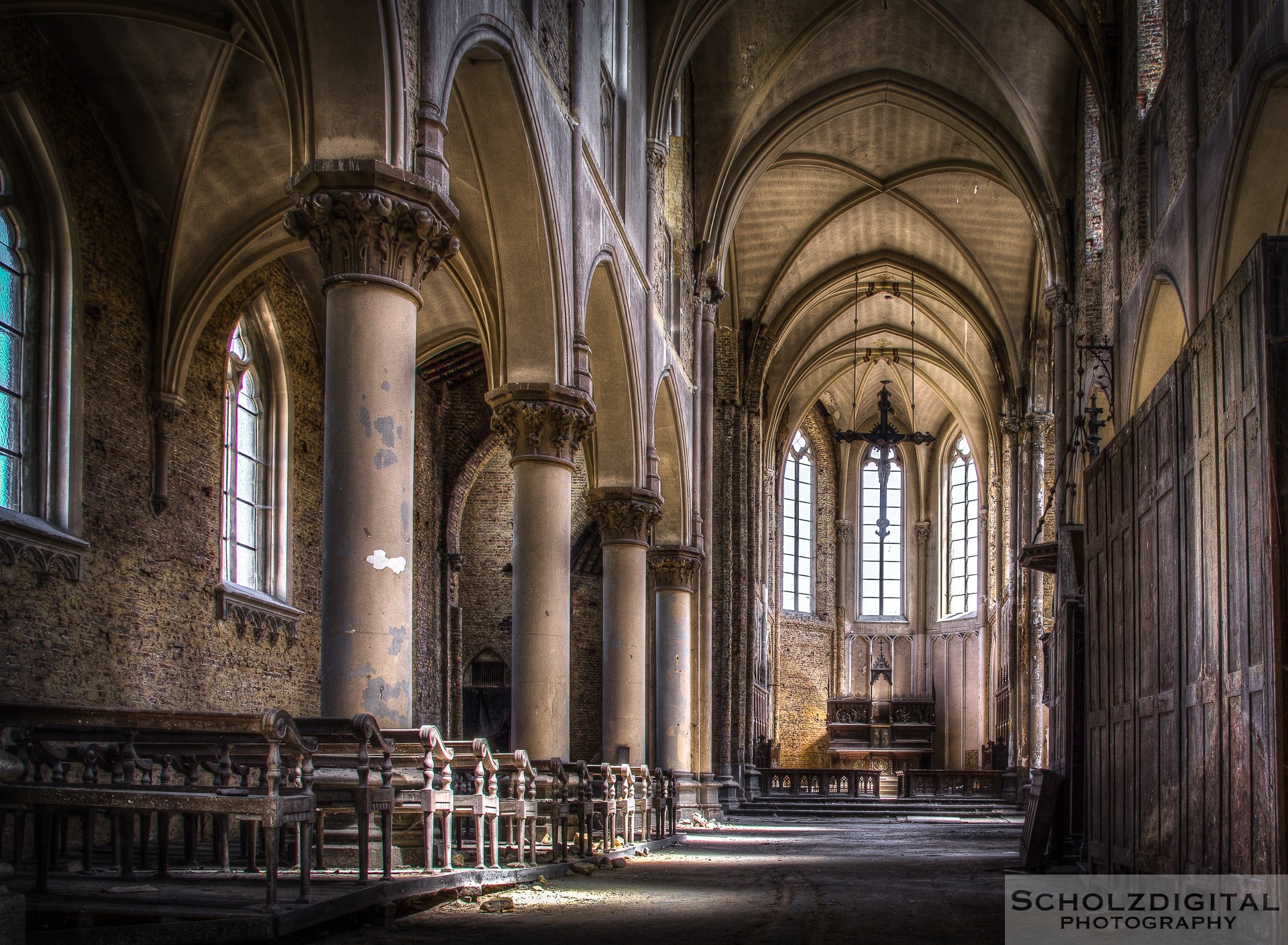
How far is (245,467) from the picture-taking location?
→ 18297mm

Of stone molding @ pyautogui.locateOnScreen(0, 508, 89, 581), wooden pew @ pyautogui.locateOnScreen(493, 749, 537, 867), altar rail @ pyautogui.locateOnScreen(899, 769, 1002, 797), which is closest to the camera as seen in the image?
wooden pew @ pyautogui.locateOnScreen(493, 749, 537, 867)

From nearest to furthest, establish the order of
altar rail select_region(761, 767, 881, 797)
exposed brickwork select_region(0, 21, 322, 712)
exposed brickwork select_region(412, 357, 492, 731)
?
exposed brickwork select_region(0, 21, 322, 712)
exposed brickwork select_region(412, 357, 492, 731)
altar rail select_region(761, 767, 881, 797)

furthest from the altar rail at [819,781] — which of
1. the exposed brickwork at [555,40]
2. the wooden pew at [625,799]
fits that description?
the exposed brickwork at [555,40]

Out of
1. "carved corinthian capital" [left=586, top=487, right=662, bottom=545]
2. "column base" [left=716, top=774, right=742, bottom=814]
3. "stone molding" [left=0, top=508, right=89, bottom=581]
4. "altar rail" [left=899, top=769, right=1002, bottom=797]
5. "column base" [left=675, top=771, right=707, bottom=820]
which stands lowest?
"altar rail" [left=899, top=769, right=1002, bottom=797]

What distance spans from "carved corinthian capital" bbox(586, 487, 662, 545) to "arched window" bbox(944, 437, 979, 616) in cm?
2598

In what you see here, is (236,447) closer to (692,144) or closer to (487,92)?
(487,92)

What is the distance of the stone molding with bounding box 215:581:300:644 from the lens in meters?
16.8

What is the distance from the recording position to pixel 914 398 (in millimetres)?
43188

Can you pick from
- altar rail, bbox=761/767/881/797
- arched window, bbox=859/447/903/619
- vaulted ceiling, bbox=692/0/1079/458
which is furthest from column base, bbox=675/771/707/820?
arched window, bbox=859/447/903/619

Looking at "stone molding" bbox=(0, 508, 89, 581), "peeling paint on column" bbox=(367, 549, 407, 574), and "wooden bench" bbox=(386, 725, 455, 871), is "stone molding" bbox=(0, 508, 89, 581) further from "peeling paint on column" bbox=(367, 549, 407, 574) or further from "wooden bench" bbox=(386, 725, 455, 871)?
"wooden bench" bbox=(386, 725, 455, 871)

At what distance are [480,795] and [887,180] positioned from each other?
2227 centimetres

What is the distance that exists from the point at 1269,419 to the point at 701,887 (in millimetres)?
5205

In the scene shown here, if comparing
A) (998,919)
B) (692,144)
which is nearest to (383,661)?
(998,919)

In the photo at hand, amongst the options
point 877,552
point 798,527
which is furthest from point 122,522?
point 877,552
